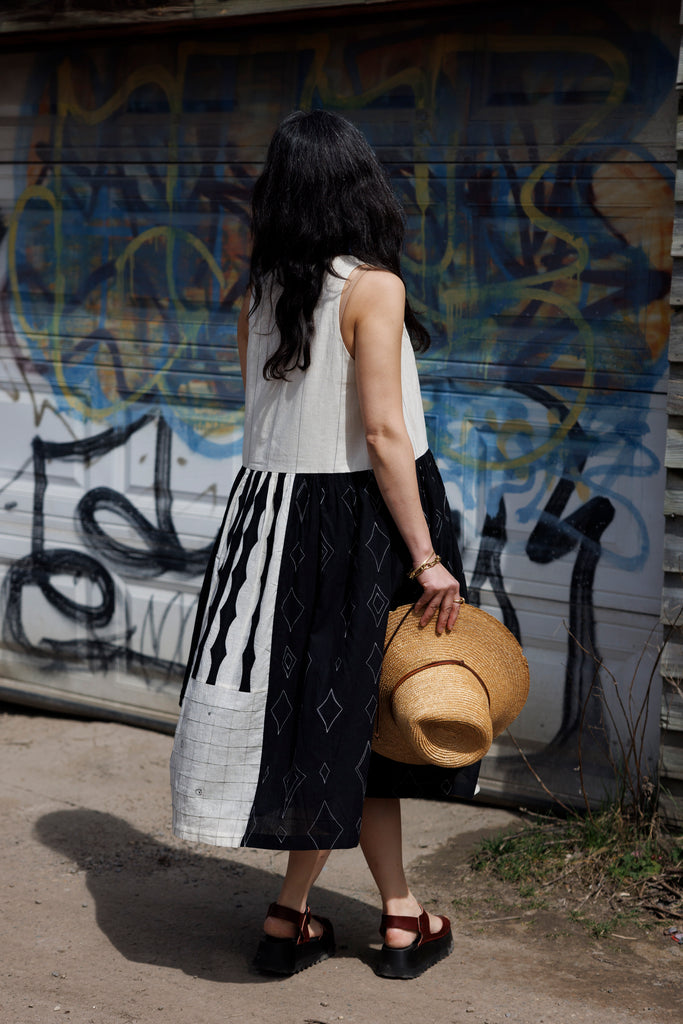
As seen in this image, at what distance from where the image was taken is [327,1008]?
260 centimetres

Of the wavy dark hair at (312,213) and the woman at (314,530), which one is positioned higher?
the wavy dark hair at (312,213)

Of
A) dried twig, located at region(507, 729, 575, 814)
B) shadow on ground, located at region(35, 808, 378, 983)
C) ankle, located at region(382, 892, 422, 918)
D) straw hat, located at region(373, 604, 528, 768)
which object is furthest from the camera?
dried twig, located at region(507, 729, 575, 814)

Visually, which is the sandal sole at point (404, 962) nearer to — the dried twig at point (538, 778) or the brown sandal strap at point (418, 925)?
the brown sandal strap at point (418, 925)

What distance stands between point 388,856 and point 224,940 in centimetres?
57

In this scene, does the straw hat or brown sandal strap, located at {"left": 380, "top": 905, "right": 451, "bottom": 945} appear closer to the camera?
the straw hat

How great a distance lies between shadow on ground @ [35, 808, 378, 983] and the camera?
2875 mm

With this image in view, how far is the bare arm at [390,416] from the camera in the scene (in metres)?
2.35

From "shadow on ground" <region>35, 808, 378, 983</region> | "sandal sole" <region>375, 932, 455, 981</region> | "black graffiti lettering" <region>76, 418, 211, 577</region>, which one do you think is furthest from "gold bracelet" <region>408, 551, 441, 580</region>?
"black graffiti lettering" <region>76, 418, 211, 577</region>

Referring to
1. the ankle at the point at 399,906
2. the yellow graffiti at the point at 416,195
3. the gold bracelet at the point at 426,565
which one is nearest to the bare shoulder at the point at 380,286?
Answer: the gold bracelet at the point at 426,565

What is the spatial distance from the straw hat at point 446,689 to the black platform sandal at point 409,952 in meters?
0.48

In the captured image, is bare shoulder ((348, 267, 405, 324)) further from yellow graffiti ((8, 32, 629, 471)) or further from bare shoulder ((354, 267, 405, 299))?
yellow graffiti ((8, 32, 629, 471))

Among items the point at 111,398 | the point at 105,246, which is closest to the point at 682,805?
the point at 111,398

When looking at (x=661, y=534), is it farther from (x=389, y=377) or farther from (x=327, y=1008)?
(x=327, y=1008)

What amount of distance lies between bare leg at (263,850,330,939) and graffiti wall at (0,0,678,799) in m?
1.15
